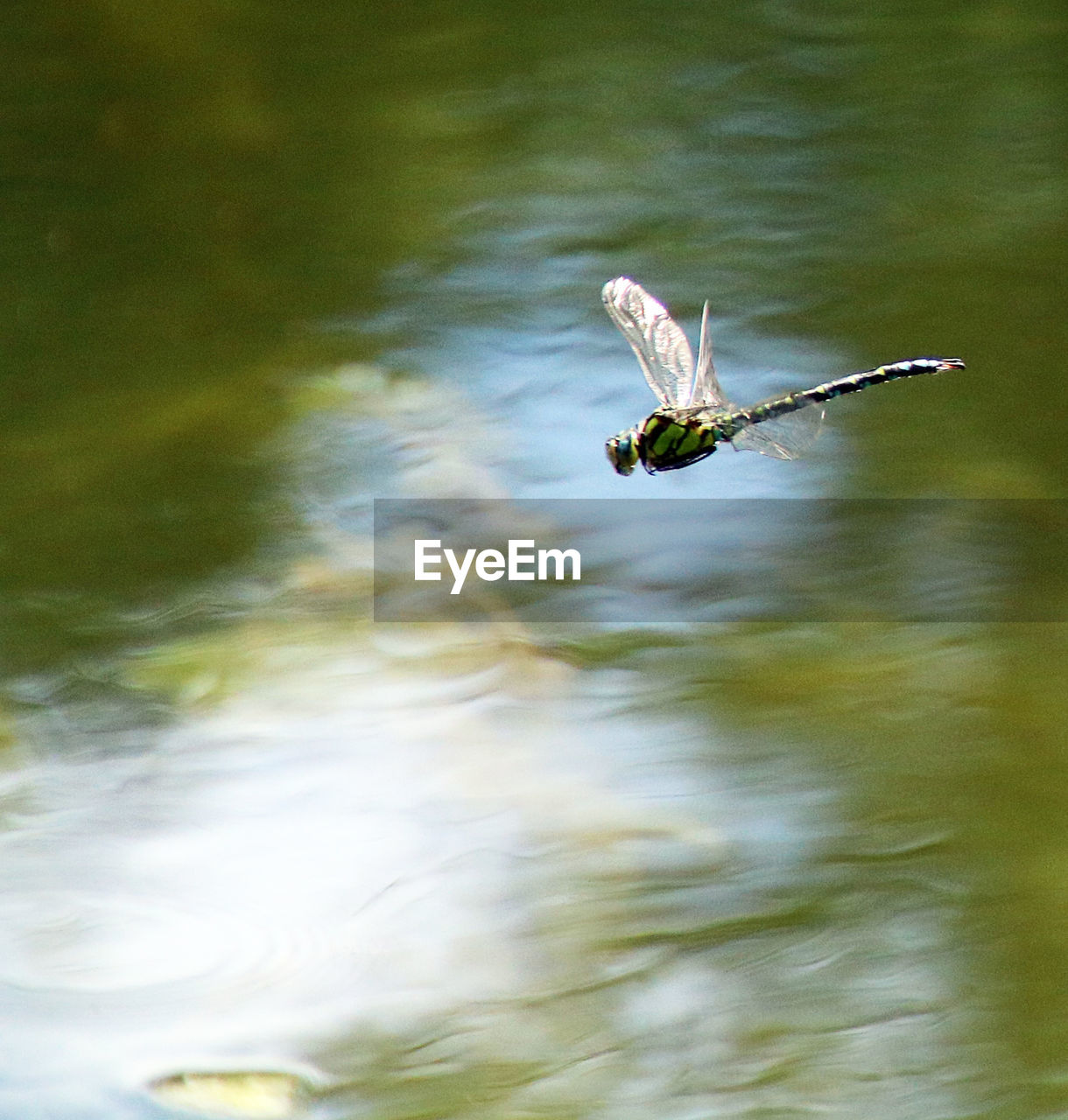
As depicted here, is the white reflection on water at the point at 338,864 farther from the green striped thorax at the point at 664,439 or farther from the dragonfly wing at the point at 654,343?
the dragonfly wing at the point at 654,343

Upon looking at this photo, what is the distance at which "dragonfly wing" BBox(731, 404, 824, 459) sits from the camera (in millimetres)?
1488

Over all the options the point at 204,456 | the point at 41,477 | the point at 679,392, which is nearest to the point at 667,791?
the point at 679,392

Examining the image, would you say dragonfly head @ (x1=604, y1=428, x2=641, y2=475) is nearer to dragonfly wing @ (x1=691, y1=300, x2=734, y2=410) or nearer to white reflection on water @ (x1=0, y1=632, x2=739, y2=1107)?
dragonfly wing @ (x1=691, y1=300, x2=734, y2=410)

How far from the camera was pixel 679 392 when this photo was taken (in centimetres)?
157

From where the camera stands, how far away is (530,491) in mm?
1614

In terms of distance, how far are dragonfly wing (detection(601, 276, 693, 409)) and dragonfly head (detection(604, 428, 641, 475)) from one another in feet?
0.21

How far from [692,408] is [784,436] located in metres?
0.12

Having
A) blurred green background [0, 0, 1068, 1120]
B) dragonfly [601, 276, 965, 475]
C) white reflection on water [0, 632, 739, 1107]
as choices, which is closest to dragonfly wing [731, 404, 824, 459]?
dragonfly [601, 276, 965, 475]

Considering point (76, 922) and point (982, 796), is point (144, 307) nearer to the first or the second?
point (76, 922)

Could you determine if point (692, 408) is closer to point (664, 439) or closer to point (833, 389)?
point (664, 439)

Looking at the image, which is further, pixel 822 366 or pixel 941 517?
pixel 822 366

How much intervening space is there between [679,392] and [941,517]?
0.36 m

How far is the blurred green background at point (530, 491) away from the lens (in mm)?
1202

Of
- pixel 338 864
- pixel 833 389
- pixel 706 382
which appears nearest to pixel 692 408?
pixel 706 382
